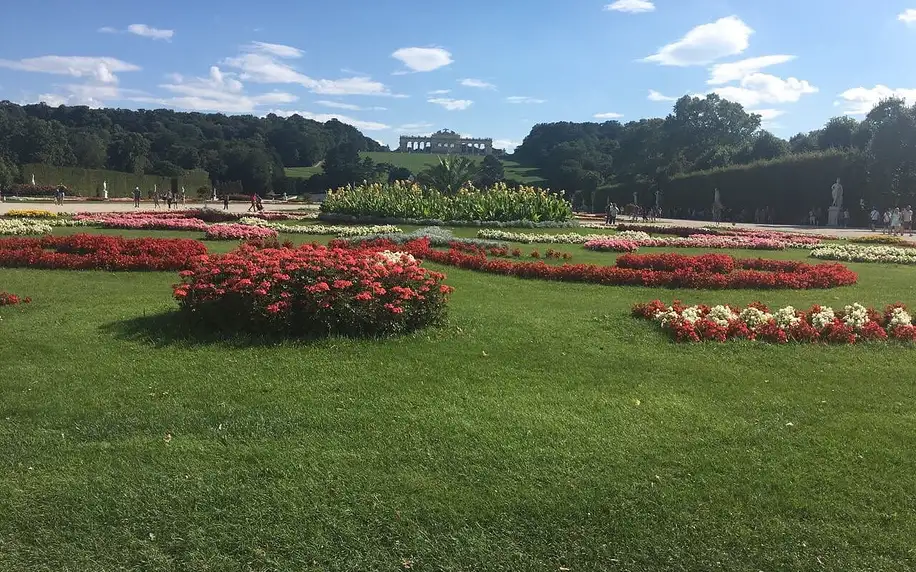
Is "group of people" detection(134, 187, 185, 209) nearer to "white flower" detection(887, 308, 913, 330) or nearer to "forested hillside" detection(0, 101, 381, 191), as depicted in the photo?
"forested hillside" detection(0, 101, 381, 191)

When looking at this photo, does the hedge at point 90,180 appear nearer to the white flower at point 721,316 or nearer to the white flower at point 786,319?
the white flower at point 721,316

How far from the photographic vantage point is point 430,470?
366 centimetres

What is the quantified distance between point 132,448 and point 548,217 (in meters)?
20.5

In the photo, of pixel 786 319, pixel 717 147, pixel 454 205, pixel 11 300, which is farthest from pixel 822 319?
pixel 717 147

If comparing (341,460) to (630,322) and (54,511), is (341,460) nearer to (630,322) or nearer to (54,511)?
(54,511)

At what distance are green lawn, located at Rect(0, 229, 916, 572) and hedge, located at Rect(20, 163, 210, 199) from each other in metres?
56.7

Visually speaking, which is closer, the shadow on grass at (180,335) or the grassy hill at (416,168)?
the shadow on grass at (180,335)

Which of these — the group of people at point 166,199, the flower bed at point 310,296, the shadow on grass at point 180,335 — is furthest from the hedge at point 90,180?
the flower bed at point 310,296

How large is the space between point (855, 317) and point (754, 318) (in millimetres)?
1081

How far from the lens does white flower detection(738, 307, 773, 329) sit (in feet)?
21.9

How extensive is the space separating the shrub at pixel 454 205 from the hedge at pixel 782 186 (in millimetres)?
20709

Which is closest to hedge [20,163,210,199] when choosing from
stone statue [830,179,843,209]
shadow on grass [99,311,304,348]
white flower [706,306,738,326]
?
stone statue [830,179,843,209]

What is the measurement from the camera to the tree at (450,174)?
31.1 m

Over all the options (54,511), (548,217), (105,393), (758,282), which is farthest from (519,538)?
(548,217)
